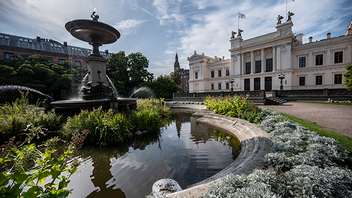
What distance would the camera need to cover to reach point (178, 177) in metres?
3.18

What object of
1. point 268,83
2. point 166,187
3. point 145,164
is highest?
point 268,83

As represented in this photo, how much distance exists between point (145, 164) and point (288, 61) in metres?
33.8

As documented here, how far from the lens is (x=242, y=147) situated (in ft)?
15.5

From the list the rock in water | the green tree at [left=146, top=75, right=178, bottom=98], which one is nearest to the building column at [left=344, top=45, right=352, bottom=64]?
the green tree at [left=146, top=75, right=178, bottom=98]

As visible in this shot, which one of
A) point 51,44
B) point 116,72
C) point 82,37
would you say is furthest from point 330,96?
point 51,44

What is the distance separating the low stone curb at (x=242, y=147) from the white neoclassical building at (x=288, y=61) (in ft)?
74.8

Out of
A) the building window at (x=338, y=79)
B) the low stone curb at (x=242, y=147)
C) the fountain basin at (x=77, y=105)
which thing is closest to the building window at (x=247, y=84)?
the building window at (x=338, y=79)

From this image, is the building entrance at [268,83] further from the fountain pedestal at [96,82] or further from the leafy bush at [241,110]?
the fountain pedestal at [96,82]

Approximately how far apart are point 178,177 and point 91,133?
11.7 feet

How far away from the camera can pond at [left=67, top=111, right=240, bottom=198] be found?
2.81m

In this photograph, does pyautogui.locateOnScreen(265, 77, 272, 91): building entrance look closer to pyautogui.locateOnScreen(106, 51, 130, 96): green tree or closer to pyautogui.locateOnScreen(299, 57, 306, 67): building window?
pyautogui.locateOnScreen(299, 57, 306, 67): building window

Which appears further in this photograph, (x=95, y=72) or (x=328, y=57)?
(x=328, y=57)

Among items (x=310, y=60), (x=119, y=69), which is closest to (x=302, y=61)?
(x=310, y=60)

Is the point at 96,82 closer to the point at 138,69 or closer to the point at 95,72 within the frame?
the point at 95,72
